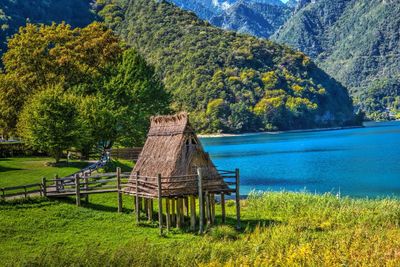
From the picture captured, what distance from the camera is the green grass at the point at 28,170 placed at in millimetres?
39688

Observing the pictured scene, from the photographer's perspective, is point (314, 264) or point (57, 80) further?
point (57, 80)

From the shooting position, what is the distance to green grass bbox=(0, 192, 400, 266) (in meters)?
19.8

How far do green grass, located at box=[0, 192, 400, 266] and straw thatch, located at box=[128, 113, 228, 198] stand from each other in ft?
7.39

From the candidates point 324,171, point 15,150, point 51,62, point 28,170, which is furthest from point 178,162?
point 324,171

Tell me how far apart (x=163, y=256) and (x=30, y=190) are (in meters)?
17.6

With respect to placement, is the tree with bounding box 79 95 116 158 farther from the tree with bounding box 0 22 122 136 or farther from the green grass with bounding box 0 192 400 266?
the green grass with bounding box 0 192 400 266

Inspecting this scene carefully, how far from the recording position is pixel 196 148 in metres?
29.4

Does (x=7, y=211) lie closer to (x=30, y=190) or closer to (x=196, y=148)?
(x=30, y=190)

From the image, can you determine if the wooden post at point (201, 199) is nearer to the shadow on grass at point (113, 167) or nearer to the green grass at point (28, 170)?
the green grass at point (28, 170)

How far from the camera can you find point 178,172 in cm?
2870

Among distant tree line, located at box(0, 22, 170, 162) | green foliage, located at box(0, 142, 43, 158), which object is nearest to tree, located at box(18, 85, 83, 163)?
distant tree line, located at box(0, 22, 170, 162)

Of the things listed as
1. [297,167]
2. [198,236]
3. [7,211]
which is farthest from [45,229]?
[297,167]

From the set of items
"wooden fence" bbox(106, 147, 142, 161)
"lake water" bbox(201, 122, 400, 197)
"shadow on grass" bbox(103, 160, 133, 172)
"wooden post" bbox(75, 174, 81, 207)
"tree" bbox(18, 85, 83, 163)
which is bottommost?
"lake water" bbox(201, 122, 400, 197)

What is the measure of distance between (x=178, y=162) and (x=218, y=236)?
15.4 ft
